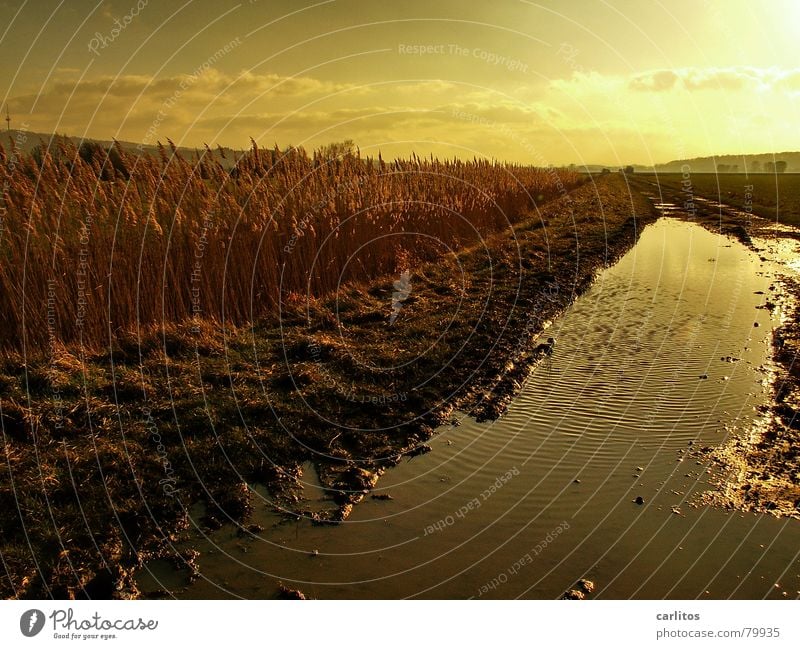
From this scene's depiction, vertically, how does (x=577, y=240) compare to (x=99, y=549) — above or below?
above

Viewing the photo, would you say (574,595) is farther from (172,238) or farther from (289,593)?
(172,238)

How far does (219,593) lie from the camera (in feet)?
13.8

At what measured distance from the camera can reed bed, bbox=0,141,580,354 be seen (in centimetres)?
826

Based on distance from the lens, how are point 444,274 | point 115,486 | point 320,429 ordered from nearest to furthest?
point 115,486 < point 320,429 < point 444,274

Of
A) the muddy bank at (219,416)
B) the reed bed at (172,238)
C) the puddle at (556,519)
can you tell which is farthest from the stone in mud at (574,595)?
the reed bed at (172,238)

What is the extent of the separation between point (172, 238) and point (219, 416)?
158 inches

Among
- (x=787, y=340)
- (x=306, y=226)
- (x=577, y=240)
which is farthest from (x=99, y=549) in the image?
(x=577, y=240)

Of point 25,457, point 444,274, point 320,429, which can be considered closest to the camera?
point 25,457

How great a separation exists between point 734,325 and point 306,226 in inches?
307

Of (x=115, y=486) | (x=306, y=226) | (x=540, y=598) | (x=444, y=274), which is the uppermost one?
(x=306, y=226)

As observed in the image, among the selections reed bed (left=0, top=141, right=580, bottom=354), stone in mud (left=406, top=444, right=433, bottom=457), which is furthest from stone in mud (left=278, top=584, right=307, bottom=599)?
reed bed (left=0, top=141, right=580, bottom=354)

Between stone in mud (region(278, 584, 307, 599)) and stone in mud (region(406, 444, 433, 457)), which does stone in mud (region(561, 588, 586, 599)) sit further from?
stone in mud (region(406, 444, 433, 457))

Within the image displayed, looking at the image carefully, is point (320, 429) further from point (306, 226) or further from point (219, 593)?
point (306, 226)

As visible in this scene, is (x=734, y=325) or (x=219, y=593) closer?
(x=219, y=593)
